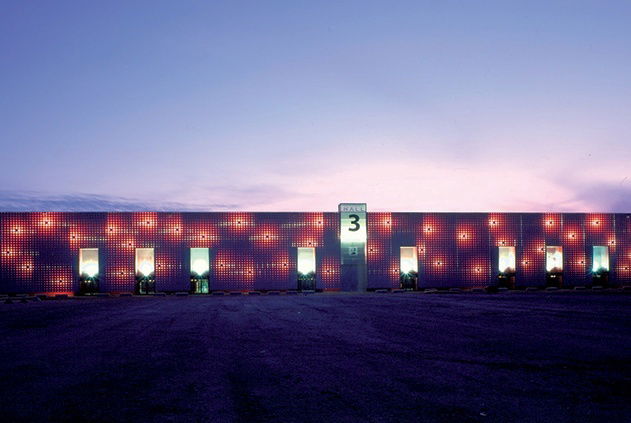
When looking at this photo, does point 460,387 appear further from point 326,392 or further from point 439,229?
point 439,229

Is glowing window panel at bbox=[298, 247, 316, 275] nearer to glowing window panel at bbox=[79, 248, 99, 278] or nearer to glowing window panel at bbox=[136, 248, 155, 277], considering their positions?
glowing window panel at bbox=[136, 248, 155, 277]

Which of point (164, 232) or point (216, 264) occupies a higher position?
point (164, 232)

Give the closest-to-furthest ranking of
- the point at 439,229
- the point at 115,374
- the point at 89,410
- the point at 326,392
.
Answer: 1. the point at 89,410
2. the point at 326,392
3. the point at 115,374
4. the point at 439,229

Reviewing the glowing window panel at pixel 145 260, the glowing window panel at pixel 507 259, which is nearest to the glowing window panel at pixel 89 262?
the glowing window panel at pixel 145 260

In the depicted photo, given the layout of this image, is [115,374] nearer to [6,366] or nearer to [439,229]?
[6,366]

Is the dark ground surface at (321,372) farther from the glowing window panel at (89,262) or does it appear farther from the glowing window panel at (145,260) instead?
the glowing window panel at (145,260)

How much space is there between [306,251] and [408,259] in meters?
10.6

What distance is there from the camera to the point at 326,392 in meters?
8.45

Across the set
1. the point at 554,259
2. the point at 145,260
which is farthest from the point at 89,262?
the point at 554,259

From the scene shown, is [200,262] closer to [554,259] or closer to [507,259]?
[507,259]

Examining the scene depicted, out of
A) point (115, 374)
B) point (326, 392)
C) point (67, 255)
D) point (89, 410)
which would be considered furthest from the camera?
point (67, 255)

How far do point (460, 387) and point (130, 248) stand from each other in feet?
147

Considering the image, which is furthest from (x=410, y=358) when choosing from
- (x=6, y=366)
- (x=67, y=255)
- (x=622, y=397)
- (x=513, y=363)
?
(x=67, y=255)

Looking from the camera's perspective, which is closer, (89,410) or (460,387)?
(89,410)
